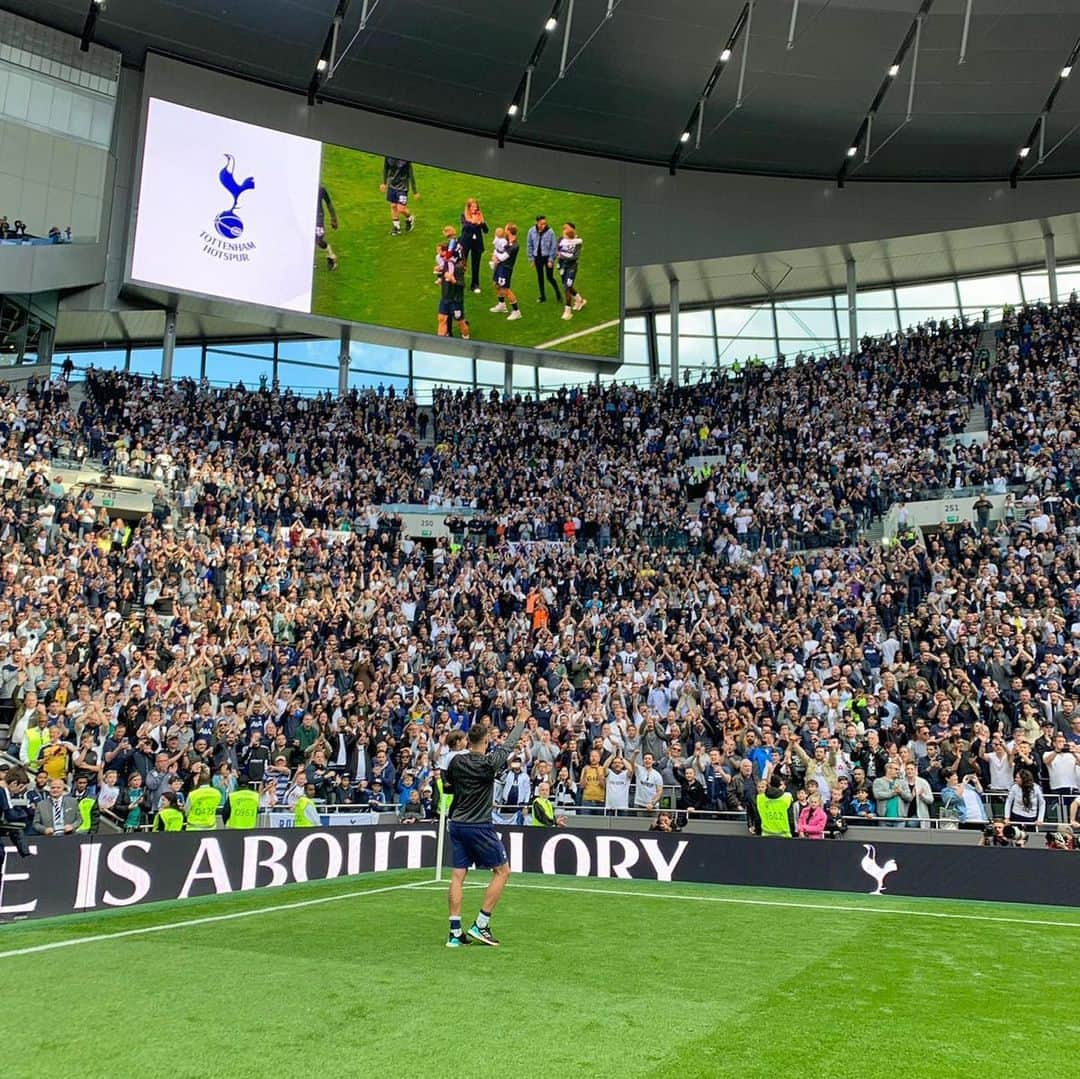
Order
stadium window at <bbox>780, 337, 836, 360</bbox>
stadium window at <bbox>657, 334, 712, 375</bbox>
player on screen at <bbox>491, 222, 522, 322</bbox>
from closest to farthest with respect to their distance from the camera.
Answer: player on screen at <bbox>491, 222, 522, 322</bbox>
stadium window at <bbox>780, 337, 836, 360</bbox>
stadium window at <bbox>657, 334, 712, 375</bbox>

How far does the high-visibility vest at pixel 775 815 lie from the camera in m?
15.1

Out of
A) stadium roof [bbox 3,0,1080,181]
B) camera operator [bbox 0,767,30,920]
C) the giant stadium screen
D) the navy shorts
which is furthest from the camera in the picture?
the giant stadium screen

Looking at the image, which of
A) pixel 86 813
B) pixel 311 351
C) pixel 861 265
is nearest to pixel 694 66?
pixel 861 265

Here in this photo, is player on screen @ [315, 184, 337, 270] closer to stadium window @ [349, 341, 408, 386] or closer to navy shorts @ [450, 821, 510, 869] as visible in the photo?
stadium window @ [349, 341, 408, 386]

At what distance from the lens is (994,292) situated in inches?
1663

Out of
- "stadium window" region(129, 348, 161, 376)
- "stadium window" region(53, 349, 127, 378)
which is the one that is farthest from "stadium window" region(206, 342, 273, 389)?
"stadium window" region(53, 349, 127, 378)

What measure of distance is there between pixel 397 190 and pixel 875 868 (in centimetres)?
2965

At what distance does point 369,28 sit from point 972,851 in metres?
29.4

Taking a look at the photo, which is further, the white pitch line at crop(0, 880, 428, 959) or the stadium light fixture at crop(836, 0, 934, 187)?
the stadium light fixture at crop(836, 0, 934, 187)

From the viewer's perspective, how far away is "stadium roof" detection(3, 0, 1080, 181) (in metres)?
32.1

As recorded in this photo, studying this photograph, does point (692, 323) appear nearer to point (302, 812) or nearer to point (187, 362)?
point (187, 362)

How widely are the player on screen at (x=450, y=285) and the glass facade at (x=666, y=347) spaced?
9.83ft

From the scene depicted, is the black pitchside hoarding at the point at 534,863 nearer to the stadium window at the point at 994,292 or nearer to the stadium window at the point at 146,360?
the stadium window at the point at 146,360

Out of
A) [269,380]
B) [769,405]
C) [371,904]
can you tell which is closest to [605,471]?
[769,405]
